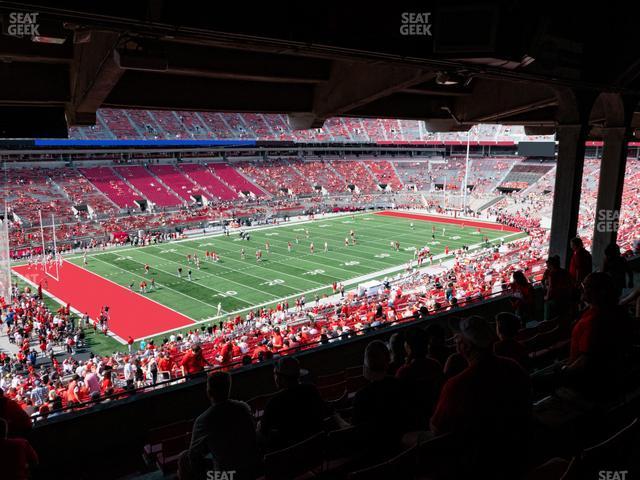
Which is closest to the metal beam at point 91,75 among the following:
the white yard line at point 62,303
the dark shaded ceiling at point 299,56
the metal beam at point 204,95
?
the dark shaded ceiling at point 299,56

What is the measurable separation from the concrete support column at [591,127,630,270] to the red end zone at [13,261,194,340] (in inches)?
652

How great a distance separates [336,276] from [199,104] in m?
22.6

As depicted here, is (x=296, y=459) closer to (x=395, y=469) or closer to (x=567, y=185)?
(x=395, y=469)

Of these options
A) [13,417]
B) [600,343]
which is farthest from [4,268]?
[600,343]

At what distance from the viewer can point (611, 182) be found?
984cm

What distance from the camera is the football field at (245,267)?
962 inches

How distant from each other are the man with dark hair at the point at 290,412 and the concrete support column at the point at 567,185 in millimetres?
6871

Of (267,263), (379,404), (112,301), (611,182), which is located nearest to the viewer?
(379,404)

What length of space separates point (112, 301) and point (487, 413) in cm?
2460

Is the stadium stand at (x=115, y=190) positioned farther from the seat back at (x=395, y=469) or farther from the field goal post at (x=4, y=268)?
the seat back at (x=395, y=469)

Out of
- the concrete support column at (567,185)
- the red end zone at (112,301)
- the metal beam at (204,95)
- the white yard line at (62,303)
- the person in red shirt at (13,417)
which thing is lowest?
the white yard line at (62,303)

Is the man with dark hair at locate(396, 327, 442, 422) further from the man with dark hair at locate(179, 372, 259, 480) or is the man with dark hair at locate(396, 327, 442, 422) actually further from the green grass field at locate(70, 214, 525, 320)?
the green grass field at locate(70, 214, 525, 320)

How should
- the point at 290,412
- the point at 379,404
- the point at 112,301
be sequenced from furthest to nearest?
the point at 112,301, the point at 290,412, the point at 379,404

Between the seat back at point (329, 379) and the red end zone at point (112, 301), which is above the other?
the seat back at point (329, 379)
